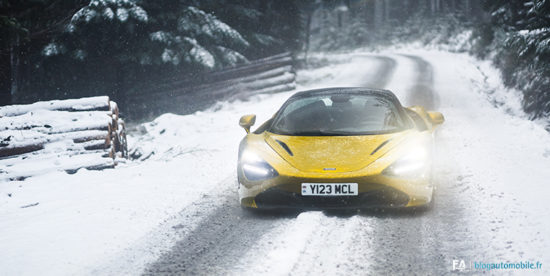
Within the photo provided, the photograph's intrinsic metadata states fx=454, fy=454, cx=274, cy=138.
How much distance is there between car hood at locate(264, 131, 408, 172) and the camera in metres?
4.60

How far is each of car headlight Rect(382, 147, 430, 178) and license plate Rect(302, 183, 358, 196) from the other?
370 mm

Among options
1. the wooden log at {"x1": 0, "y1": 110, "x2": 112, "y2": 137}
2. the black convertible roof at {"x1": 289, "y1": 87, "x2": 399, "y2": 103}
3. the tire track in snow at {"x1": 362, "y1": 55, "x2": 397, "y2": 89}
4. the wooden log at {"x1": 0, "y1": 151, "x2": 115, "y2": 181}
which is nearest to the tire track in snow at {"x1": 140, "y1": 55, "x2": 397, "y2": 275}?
the black convertible roof at {"x1": 289, "y1": 87, "x2": 399, "y2": 103}

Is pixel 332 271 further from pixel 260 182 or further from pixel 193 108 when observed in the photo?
pixel 193 108

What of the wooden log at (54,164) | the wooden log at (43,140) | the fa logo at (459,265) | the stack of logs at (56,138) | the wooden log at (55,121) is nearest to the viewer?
the fa logo at (459,265)

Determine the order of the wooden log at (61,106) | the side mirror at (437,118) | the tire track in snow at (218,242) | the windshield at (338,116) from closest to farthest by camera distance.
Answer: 1. the tire track in snow at (218,242)
2. the windshield at (338,116)
3. the side mirror at (437,118)
4. the wooden log at (61,106)

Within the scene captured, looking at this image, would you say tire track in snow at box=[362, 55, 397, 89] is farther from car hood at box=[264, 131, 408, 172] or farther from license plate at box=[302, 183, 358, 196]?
license plate at box=[302, 183, 358, 196]

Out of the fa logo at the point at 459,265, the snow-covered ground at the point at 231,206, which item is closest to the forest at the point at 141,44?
the snow-covered ground at the point at 231,206

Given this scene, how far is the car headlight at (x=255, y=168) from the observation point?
4773 mm

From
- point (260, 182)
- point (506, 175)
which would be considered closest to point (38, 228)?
point (260, 182)

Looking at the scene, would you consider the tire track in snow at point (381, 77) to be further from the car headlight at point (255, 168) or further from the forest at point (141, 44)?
the car headlight at point (255, 168)

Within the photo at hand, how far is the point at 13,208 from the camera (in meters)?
5.99

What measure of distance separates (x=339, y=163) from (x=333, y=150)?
0.26 meters

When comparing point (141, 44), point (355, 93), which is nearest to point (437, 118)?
point (355, 93)

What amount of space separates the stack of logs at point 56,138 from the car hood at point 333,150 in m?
4.17
